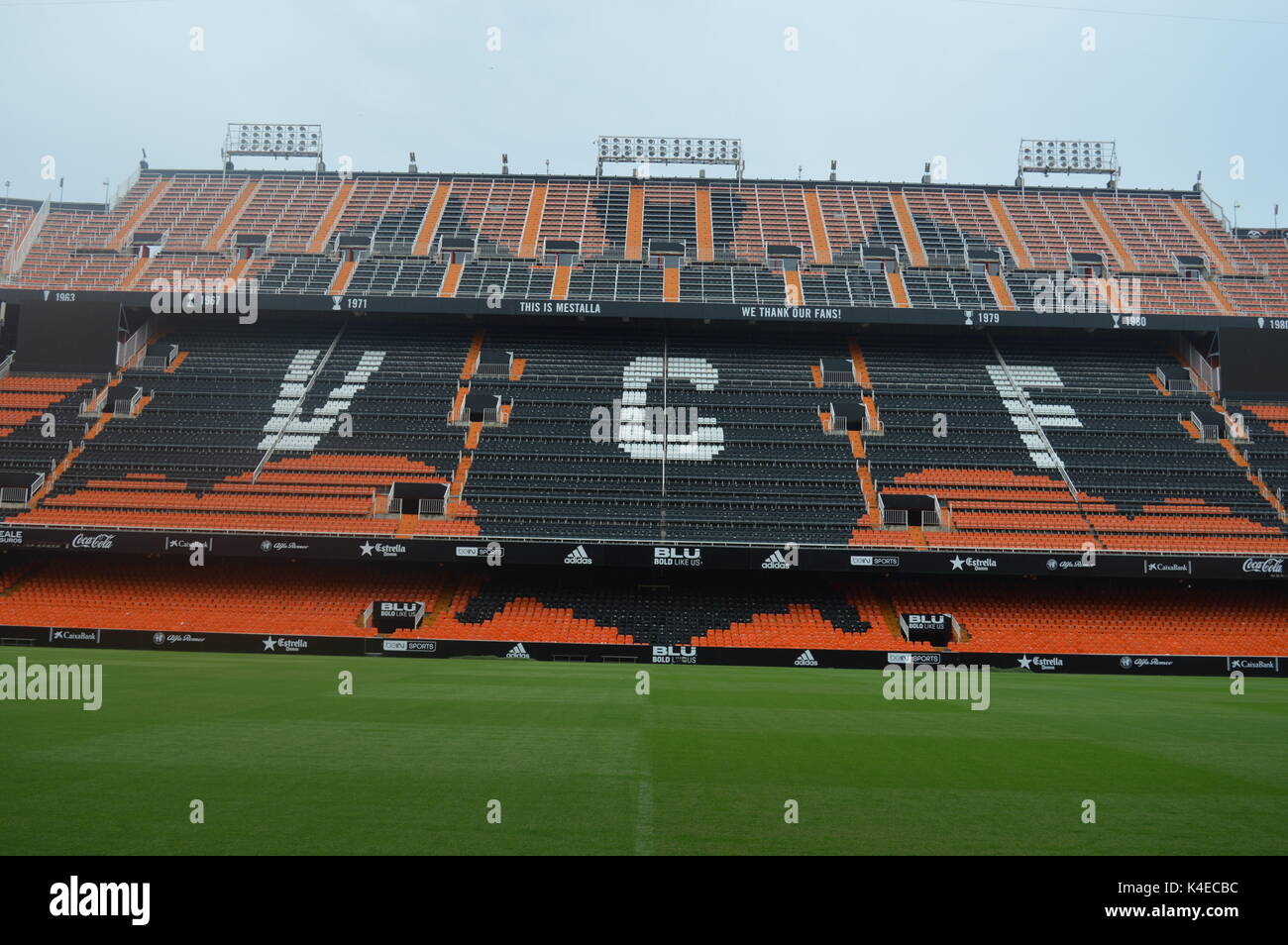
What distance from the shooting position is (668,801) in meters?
7.59

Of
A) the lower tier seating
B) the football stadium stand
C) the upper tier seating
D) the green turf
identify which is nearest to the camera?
the green turf

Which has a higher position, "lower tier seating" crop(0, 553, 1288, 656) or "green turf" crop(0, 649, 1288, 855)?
"lower tier seating" crop(0, 553, 1288, 656)

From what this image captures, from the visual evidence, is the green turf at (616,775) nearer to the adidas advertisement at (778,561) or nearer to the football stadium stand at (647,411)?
the adidas advertisement at (778,561)

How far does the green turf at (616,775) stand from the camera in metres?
6.41

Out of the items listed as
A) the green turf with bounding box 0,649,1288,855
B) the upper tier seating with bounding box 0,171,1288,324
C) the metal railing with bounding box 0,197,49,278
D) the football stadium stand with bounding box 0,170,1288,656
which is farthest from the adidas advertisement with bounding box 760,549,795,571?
the metal railing with bounding box 0,197,49,278

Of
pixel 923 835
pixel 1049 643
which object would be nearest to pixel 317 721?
pixel 923 835

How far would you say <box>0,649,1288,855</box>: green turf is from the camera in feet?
21.0

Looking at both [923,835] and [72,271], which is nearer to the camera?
[923,835]

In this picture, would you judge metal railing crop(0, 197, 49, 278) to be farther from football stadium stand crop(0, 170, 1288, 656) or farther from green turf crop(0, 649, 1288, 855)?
green turf crop(0, 649, 1288, 855)

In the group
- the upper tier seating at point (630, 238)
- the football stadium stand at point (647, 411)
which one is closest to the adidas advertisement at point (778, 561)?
the football stadium stand at point (647, 411)

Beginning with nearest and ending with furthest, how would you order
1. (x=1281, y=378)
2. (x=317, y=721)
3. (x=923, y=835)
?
(x=923, y=835), (x=317, y=721), (x=1281, y=378)

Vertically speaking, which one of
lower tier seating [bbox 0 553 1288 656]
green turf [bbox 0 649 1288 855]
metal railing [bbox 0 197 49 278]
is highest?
metal railing [bbox 0 197 49 278]
